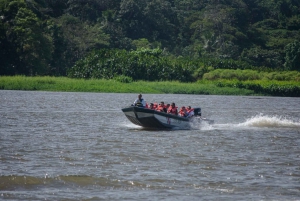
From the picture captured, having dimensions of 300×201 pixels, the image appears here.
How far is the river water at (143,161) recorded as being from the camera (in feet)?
56.5

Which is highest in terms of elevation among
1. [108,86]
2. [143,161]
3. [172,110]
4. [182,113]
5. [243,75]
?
[243,75]

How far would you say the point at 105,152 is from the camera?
76.6 feet

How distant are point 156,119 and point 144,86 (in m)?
41.1

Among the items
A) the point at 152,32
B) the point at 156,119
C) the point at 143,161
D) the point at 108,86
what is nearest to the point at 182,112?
the point at 156,119

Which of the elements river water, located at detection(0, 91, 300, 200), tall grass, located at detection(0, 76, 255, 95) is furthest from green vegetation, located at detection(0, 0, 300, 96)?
river water, located at detection(0, 91, 300, 200)

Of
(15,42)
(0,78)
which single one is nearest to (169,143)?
(0,78)

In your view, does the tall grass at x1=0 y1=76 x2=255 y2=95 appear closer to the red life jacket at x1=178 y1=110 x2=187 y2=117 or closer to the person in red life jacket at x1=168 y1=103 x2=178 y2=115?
the red life jacket at x1=178 y1=110 x2=187 y2=117

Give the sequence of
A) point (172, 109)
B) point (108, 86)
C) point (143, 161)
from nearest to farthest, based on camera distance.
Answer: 1. point (143, 161)
2. point (172, 109)
3. point (108, 86)

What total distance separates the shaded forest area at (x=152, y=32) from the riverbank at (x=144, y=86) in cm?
747

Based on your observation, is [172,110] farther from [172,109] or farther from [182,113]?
[182,113]

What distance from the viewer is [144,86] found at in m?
72.2

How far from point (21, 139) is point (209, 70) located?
56.9 m

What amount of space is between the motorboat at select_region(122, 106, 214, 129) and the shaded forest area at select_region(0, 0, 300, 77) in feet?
148

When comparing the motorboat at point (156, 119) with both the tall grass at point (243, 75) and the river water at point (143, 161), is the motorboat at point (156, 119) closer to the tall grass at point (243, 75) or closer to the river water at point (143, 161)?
the river water at point (143, 161)
